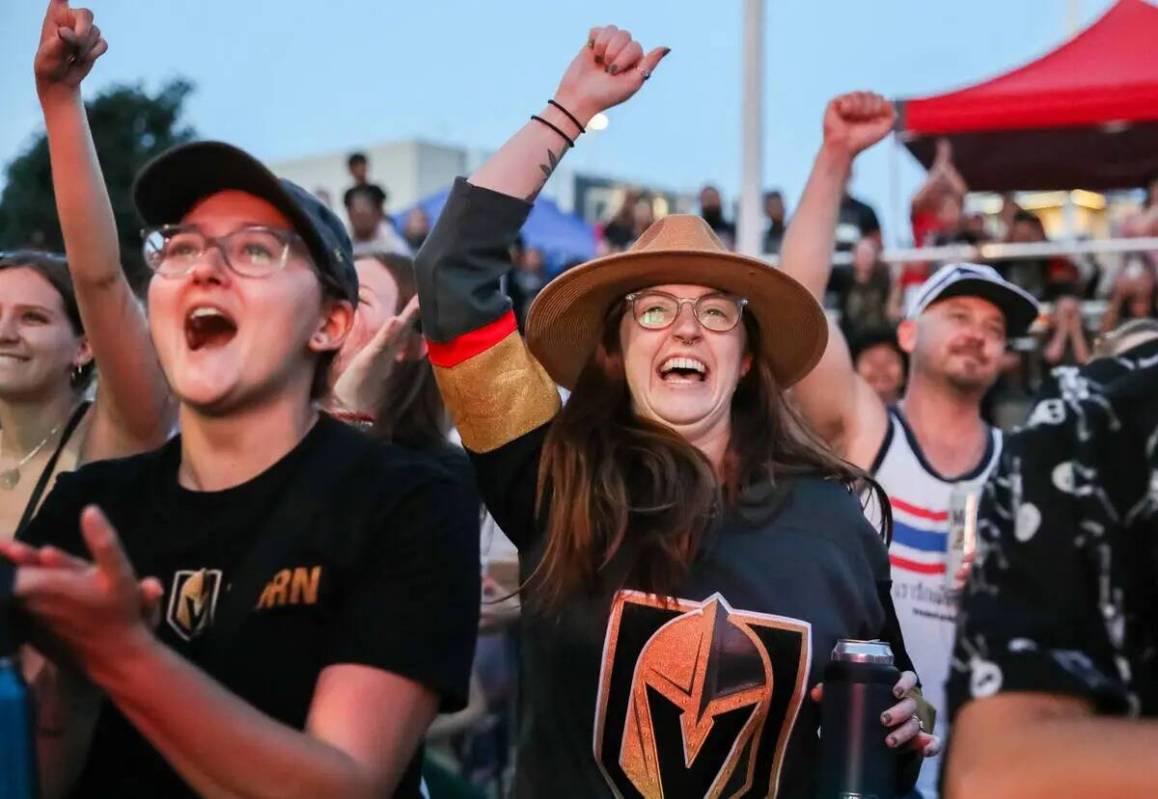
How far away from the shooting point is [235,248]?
240 centimetres

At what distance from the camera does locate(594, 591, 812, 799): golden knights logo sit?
277cm

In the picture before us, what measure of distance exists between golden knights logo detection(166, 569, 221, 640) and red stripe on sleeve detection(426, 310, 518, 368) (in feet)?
2.79

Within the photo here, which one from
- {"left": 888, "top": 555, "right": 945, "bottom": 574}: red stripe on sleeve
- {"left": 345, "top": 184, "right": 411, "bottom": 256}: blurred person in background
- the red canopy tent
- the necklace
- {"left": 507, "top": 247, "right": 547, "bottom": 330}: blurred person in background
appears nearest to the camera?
the necklace

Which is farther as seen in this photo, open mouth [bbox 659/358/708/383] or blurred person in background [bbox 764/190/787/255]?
blurred person in background [bbox 764/190/787/255]

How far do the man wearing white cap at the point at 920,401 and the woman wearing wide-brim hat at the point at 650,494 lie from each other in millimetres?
529

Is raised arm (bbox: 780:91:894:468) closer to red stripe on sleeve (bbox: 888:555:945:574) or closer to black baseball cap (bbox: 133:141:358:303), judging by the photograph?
red stripe on sleeve (bbox: 888:555:945:574)

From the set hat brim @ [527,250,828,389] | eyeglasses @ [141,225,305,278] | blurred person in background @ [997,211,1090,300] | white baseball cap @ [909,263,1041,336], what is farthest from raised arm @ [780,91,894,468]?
blurred person in background @ [997,211,1090,300]

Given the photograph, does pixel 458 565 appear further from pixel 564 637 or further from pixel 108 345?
pixel 108 345

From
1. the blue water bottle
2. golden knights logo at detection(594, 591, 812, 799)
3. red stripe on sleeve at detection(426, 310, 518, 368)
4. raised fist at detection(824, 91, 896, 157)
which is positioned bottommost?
golden knights logo at detection(594, 591, 812, 799)

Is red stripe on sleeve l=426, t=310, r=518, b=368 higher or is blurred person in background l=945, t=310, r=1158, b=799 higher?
red stripe on sleeve l=426, t=310, r=518, b=368

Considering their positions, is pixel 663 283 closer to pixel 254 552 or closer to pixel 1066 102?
pixel 254 552

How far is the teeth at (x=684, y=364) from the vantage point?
10.2 feet

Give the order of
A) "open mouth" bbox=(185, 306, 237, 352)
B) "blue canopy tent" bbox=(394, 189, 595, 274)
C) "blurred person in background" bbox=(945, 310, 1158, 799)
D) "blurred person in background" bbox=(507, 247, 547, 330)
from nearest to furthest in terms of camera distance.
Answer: "blurred person in background" bbox=(945, 310, 1158, 799) → "open mouth" bbox=(185, 306, 237, 352) → "blurred person in background" bbox=(507, 247, 547, 330) → "blue canopy tent" bbox=(394, 189, 595, 274)

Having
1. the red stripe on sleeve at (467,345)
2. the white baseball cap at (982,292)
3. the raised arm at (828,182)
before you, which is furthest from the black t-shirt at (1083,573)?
the white baseball cap at (982,292)
